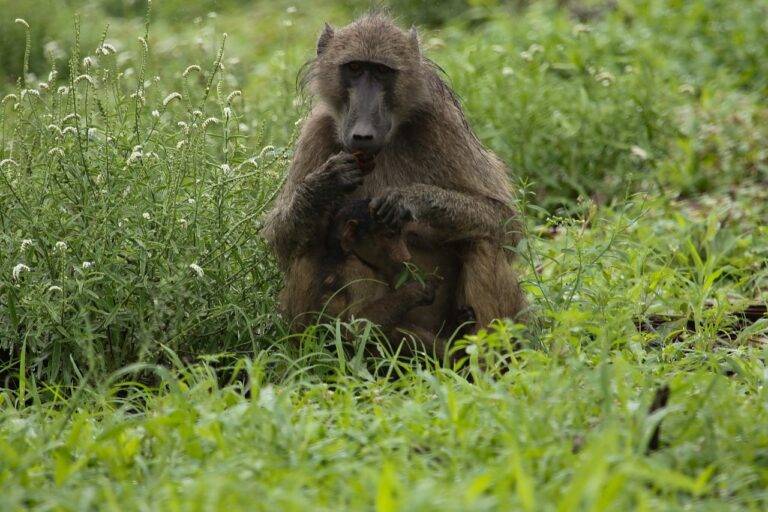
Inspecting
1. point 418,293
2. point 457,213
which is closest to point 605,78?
point 457,213

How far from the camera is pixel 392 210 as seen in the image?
440 centimetres

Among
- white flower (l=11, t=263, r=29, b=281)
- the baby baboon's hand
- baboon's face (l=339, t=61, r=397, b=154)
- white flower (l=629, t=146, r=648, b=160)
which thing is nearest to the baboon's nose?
baboon's face (l=339, t=61, r=397, b=154)

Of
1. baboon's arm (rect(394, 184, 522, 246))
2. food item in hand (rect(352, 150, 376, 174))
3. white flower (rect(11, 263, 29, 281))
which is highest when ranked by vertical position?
food item in hand (rect(352, 150, 376, 174))

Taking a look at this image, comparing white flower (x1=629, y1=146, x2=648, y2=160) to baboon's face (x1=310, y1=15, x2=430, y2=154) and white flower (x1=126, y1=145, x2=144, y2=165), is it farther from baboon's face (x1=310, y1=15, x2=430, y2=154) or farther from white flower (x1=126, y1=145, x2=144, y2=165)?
white flower (x1=126, y1=145, x2=144, y2=165)

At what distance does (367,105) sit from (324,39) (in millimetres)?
456

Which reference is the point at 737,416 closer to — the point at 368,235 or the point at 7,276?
the point at 368,235

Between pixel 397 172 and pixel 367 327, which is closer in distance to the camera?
pixel 367 327

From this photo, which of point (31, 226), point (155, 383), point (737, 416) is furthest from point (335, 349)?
point (737, 416)

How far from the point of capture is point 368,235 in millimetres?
4488

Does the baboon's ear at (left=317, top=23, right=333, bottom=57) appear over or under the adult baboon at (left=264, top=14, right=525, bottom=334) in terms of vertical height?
over

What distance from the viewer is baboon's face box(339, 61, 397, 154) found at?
4.39 metres

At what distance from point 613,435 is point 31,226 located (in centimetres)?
233

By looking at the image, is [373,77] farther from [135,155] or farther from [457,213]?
[135,155]

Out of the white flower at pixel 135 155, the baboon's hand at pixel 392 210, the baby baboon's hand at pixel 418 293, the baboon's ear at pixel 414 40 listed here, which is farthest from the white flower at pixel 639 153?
the white flower at pixel 135 155
